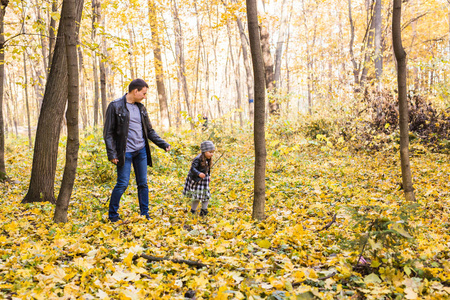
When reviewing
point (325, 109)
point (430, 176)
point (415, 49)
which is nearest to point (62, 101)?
point (430, 176)

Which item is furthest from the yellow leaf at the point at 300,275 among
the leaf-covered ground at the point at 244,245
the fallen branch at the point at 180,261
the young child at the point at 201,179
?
the young child at the point at 201,179

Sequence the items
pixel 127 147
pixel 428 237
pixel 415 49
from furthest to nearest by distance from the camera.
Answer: pixel 415 49
pixel 127 147
pixel 428 237

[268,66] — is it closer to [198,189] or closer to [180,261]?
[198,189]

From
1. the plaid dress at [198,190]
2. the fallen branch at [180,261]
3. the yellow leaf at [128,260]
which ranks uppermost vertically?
the plaid dress at [198,190]

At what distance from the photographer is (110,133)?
4656mm

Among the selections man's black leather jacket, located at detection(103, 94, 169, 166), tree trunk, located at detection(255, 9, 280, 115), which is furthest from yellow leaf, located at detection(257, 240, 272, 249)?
tree trunk, located at detection(255, 9, 280, 115)

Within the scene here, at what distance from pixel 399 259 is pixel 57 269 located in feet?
9.85

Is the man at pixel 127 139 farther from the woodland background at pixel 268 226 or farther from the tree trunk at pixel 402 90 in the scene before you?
the tree trunk at pixel 402 90

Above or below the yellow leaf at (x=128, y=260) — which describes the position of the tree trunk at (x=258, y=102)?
above

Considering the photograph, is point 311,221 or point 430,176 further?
point 430,176

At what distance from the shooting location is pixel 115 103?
4.73 metres

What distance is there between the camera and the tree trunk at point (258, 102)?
413cm

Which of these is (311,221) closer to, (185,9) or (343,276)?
(343,276)

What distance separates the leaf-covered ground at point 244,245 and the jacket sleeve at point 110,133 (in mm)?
1056
